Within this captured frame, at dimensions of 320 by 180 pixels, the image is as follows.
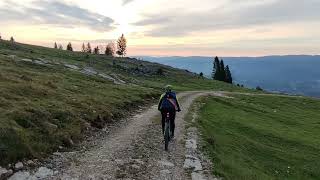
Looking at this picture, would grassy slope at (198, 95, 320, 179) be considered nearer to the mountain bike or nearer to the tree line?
the mountain bike

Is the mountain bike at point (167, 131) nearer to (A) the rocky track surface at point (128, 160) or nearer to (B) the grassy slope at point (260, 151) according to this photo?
(A) the rocky track surface at point (128, 160)

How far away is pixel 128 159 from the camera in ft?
69.6

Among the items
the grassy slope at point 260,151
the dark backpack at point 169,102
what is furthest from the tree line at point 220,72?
the dark backpack at point 169,102

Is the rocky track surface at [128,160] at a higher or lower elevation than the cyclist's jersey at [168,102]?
lower

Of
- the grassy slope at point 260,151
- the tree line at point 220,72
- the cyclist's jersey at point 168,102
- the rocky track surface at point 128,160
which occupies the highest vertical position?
the cyclist's jersey at point 168,102

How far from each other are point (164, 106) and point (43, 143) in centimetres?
734

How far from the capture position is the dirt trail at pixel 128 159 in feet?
61.3

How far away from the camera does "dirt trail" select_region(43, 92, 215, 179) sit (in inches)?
736

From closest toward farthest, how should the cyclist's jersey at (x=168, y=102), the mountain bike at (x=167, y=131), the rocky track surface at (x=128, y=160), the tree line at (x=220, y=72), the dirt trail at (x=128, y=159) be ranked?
1. the rocky track surface at (x=128, y=160)
2. the dirt trail at (x=128, y=159)
3. the mountain bike at (x=167, y=131)
4. the cyclist's jersey at (x=168, y=102)
5. the tree line at (x=220, y=72)

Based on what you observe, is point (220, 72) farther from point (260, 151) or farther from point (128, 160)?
point (128, 160)

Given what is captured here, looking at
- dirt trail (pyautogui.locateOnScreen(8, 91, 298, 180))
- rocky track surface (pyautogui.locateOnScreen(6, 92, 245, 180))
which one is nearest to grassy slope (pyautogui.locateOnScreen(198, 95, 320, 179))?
rocky track surface (pyautogui.locateOnScreen(6, 92, 245, 180))

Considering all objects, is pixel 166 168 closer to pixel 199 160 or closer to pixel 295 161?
pixel 199 160

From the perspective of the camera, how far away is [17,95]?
3053 cm

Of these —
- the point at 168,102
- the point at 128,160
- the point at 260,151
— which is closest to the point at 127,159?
the point at 128,160
